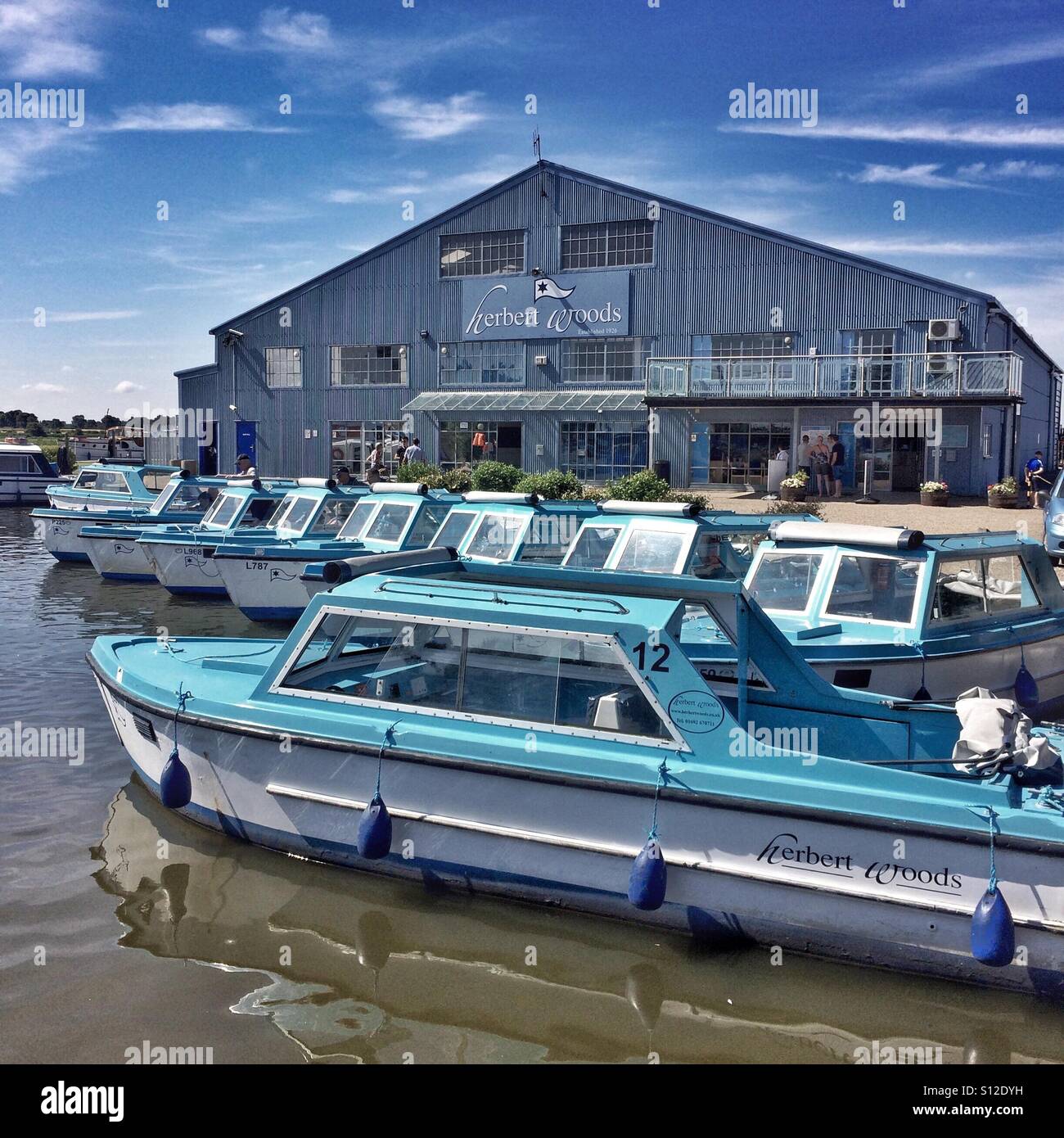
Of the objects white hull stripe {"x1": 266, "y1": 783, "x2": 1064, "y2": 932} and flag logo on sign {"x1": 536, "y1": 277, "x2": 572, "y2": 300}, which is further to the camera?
flag logo on sign {"x1": 536, "y1": 277, "x2": 572, "y2": 300}

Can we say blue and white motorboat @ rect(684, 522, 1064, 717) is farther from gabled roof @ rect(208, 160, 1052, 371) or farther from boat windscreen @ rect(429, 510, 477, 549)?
gabled roof @ rect(208, 160, 1052, 371)

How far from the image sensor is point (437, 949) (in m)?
6.30

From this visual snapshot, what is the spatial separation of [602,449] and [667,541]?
74.0 ft

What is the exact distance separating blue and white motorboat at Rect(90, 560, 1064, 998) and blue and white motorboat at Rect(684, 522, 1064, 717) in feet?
8.19

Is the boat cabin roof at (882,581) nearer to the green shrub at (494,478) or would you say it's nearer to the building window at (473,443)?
the green shrub at (494,478)

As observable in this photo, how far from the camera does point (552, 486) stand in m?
23.9

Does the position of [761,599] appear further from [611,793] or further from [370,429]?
[370,429]

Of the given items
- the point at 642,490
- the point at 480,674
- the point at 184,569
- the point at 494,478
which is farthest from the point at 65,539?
the point at 480,674

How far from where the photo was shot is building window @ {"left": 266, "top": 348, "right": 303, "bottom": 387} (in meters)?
38.8

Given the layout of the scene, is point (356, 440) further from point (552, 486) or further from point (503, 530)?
point (503, 530)

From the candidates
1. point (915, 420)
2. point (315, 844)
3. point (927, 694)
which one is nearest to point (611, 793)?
point (315, 844)

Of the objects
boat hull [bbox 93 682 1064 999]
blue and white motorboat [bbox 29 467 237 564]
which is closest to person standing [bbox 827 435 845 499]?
blue and white motorboat [bbox 29 467 237 564]

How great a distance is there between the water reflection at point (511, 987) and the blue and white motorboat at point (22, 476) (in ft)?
112

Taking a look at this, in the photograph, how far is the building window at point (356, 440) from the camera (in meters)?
37.4
